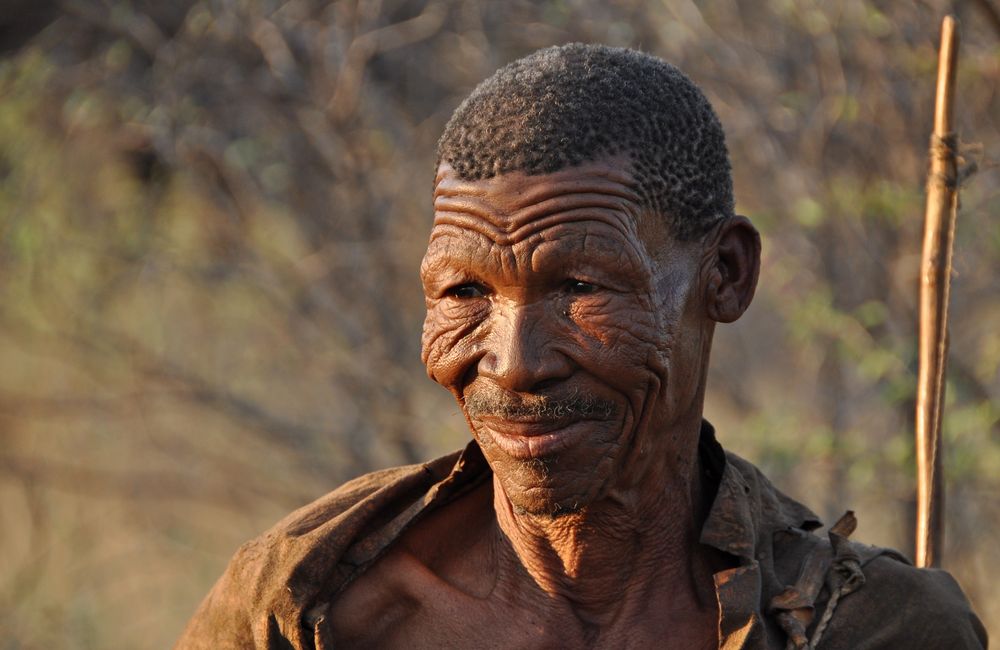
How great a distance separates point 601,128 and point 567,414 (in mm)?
479

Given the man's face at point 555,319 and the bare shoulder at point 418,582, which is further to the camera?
the bare shoulder at point 418,582

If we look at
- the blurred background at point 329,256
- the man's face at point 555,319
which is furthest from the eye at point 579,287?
the blurred background at point 329,256

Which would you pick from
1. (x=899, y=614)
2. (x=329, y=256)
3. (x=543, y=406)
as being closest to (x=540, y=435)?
(x=543, y=406)

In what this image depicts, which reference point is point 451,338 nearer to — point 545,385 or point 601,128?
point 545,385

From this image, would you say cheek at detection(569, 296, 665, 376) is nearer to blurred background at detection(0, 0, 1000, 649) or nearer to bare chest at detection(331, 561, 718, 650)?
bare chest at detection(331, 561, 718, 650)

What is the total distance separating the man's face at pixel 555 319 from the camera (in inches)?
90.3

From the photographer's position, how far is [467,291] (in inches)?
94.2

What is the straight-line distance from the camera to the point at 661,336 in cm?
238

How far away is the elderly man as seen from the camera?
231 centimetres

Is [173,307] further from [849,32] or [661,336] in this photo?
[661,336]

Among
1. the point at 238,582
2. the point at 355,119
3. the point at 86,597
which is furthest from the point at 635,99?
the point at 86,597

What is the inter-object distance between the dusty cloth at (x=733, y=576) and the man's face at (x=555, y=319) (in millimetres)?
308

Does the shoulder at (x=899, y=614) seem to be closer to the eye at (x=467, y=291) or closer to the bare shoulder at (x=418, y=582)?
the bare shoulder at (x=418, y=582)

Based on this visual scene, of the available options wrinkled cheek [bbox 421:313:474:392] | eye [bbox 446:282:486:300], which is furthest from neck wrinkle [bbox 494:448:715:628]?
eye [bbox 446:282:486:300]
